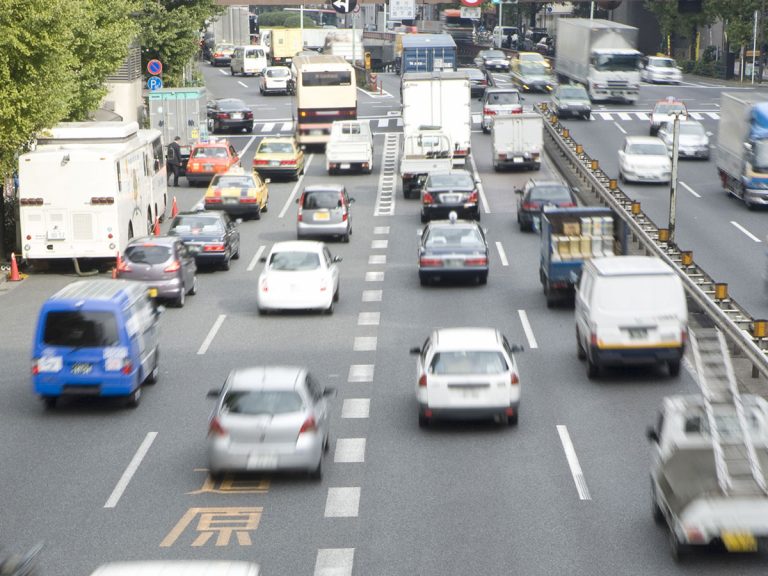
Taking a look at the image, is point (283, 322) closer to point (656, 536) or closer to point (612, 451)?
point (612, 451)

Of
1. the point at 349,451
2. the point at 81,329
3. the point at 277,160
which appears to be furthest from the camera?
the point at 277,160

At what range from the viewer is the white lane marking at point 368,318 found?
29969mm

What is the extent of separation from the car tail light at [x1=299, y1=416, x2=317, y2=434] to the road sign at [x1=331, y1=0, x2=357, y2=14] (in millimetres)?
75719

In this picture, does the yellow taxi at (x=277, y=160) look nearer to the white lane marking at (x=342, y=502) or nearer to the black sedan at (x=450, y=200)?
the black sedan at (x=450, y=200)

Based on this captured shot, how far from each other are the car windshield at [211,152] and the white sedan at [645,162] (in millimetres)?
15122

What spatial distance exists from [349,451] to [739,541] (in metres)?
7.52

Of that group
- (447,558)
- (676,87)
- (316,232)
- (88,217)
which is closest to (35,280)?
(88,217)

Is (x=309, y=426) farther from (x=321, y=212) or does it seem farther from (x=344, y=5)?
(x=344, y=5)

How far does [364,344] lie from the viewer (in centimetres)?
2789

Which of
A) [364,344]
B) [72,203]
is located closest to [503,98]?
[72,203]

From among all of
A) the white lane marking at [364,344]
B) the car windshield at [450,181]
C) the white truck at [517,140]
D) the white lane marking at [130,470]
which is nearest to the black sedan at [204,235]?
the white lane marking at [364,344]

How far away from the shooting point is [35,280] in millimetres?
35406

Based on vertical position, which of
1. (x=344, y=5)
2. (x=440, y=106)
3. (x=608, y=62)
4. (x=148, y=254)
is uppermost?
(x=344, y=5)

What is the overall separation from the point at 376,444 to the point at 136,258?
11977mm
